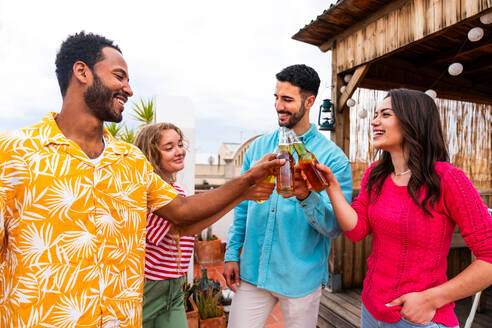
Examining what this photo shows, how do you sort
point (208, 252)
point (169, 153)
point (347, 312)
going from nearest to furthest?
point (169, 153), point (347, 312), point (208, 252)

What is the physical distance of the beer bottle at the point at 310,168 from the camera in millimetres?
1207

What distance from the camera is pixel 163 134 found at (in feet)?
5.75

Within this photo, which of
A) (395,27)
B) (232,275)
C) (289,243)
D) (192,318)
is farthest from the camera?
(395,27)

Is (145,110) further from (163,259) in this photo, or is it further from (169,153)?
(163,259)

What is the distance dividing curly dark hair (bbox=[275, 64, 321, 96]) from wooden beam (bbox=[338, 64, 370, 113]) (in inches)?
79.6

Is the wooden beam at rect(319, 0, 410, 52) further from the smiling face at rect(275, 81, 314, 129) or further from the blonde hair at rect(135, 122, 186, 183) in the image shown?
the blonde hair at rect(135, 122, 186, 183)

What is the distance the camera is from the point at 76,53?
36.1 inches

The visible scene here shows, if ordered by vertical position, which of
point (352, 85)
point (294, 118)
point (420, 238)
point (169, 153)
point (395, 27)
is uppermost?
A: point (395, 27)

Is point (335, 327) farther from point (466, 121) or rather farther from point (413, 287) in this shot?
point (466, 121)

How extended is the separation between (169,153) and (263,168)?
755 millimetres

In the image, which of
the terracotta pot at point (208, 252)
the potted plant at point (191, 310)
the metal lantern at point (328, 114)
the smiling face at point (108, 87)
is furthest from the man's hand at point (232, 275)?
the terracotta pot at point (208, 252)

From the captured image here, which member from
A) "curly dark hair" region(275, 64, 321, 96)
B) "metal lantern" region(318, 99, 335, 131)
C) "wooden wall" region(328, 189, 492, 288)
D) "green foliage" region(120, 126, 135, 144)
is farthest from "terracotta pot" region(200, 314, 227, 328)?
"green foliage" region(120, 126, 135, 144)

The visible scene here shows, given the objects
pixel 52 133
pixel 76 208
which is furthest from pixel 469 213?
pixel 52 133

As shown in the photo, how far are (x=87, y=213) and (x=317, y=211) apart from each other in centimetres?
91
